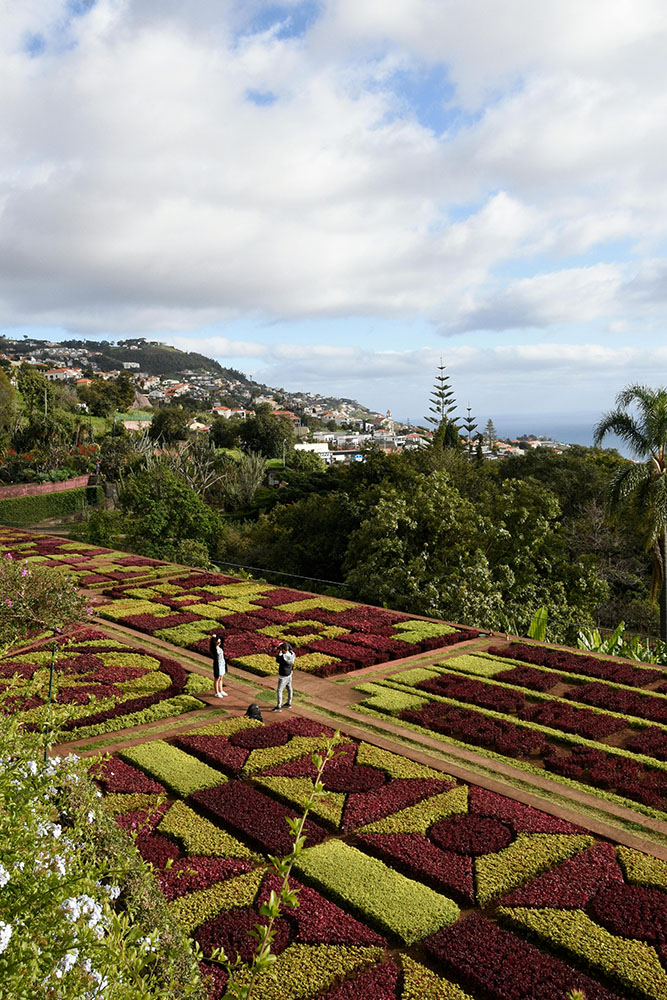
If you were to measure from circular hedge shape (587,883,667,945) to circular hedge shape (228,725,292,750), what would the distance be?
4.90 meters

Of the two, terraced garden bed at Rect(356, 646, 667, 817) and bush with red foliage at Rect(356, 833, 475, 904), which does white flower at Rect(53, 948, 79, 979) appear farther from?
terraced garden bed at Rect(356, 646, 667, 817)

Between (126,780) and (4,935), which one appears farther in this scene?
(126,780)

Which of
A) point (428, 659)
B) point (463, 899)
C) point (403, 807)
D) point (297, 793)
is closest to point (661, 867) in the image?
point (463, 899)

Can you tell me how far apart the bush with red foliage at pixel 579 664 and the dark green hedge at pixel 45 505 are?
112 feet

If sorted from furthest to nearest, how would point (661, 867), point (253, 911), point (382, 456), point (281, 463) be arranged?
point (281, 463)
point (382, 456)
point (661, 867)
point (253, 911)

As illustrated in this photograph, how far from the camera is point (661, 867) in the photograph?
7.59 m

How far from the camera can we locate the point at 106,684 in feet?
43.1

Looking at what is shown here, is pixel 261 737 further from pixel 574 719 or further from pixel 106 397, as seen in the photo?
pixel 106 397

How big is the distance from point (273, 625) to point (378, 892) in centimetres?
1071

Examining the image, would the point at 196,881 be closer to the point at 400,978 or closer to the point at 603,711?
the point at 400,978

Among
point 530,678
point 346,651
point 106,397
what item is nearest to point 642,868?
point 530,678

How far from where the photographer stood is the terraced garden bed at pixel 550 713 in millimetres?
9945

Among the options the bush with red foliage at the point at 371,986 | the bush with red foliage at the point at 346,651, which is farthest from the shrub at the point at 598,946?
the bush with red foliage at the point at 346,651

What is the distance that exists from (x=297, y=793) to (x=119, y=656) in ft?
23.1
